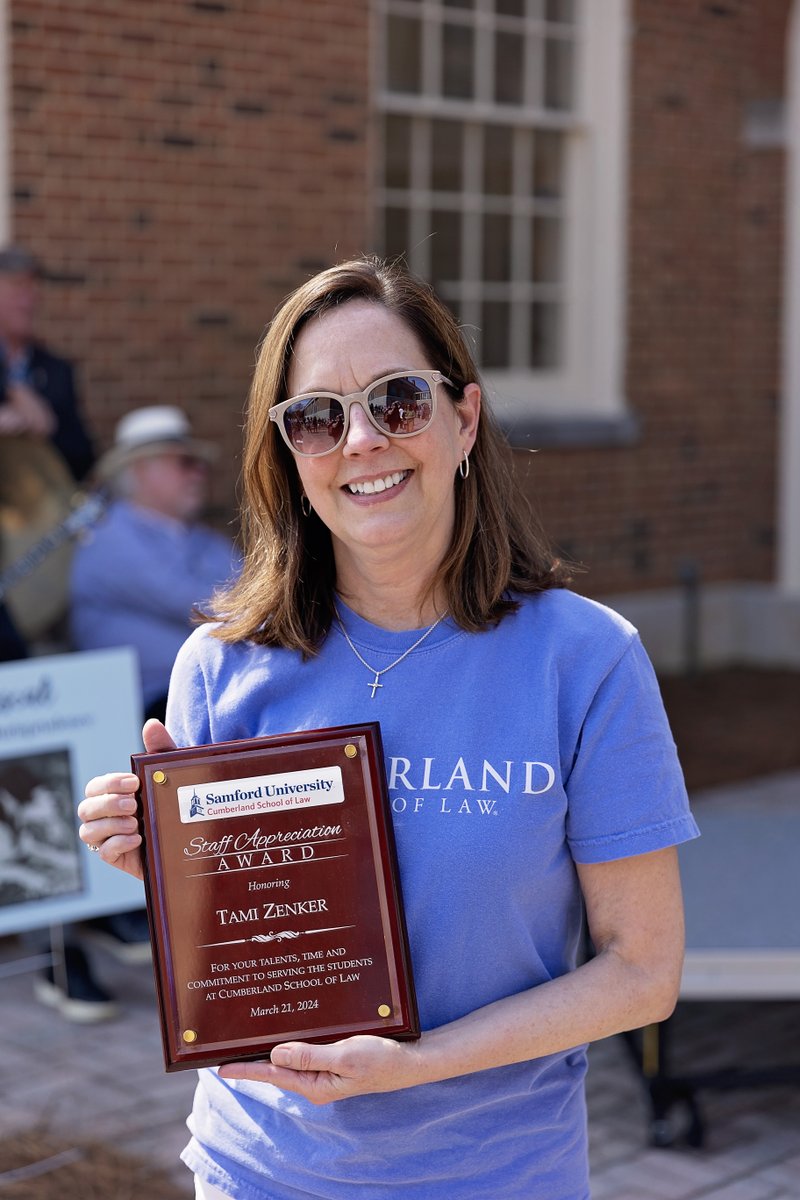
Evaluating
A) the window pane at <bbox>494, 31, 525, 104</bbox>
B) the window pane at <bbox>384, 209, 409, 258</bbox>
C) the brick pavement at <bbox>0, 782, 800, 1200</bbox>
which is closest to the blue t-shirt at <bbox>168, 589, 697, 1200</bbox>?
the brick pavement at <bbox>0, 782, 800, 1200</bbox>

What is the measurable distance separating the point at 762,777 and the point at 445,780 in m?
6.32

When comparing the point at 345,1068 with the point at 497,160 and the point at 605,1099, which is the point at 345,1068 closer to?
the point at 605,1099

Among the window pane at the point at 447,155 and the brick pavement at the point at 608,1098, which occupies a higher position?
the window pane at the point at 447,155

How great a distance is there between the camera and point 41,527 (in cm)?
602

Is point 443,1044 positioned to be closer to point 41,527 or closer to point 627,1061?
point 627,1061

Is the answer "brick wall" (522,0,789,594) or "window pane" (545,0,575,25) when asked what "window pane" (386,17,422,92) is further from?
"brick wall" (522,0,789,594)

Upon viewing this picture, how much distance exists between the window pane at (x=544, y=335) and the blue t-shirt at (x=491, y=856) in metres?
8.16

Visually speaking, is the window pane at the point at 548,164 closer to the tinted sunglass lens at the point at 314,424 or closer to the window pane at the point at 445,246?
the window pane at the point at 445,246

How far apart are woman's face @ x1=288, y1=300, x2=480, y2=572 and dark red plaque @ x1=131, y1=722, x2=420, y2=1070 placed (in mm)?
251

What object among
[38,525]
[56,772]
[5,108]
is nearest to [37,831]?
[56,772]

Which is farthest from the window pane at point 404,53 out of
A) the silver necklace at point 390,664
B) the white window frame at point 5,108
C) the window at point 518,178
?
the silver necklace at point 390,664

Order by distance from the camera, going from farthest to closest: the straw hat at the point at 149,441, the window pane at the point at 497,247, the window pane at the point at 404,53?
the window pane at the point at 497,247 < the window pane at the point at 404,53 < the straw hat at the point at 149,441

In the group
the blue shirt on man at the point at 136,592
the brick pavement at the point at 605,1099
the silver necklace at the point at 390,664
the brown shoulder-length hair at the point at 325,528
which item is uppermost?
the brown shoulder-length hair at the point at 325,528

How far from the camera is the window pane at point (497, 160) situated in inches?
368
